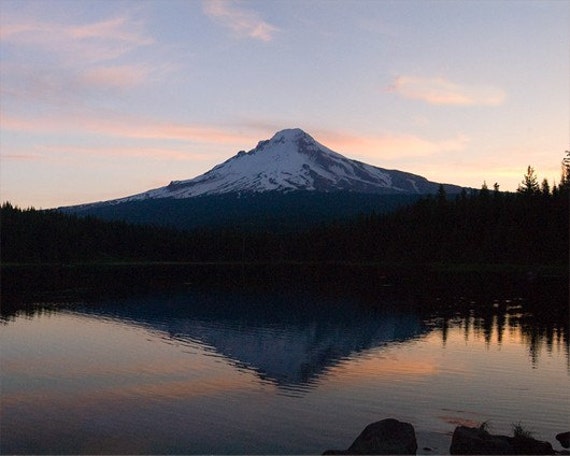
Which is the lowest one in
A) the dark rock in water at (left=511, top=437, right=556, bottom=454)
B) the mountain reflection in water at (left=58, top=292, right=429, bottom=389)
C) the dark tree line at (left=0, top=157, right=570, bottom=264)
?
the mountain reflection in water at (left=58, top=292, right=429, bottom=389)

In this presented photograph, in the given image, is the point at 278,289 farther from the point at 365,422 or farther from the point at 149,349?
the point at 365,422

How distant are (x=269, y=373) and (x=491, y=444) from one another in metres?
16.2

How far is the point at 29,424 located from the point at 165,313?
3832 cm

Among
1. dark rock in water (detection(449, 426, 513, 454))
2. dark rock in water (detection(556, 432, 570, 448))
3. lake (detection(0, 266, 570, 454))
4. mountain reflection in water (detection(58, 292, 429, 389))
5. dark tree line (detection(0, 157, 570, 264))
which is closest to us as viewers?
dark rock in water (detection(449, 426, 513, 454))

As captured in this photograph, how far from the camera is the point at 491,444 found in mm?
18516

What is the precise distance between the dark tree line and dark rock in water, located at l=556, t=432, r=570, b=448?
94301mm

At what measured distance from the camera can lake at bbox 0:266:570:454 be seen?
72.7 ft

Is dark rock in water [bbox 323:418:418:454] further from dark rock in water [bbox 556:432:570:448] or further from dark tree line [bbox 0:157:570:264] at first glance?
dark tree line [bbox 0:157:570:264]

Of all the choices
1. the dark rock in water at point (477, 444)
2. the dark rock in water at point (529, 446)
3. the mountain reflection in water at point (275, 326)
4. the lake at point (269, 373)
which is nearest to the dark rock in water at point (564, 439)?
the lake at point (269, 373)

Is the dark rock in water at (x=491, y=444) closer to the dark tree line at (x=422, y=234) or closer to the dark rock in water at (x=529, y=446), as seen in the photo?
the dark rock in water at (x=529, y=446)

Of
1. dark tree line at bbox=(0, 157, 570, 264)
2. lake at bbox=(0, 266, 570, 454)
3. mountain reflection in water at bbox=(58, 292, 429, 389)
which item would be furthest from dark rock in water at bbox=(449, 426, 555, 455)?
dark tree line at bbox=(0, 157, 570, 264)

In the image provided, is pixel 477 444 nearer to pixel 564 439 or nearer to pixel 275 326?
pixel 564 439

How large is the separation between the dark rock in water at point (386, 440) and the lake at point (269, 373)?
5.79 feet

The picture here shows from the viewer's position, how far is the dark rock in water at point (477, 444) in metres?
18.4
